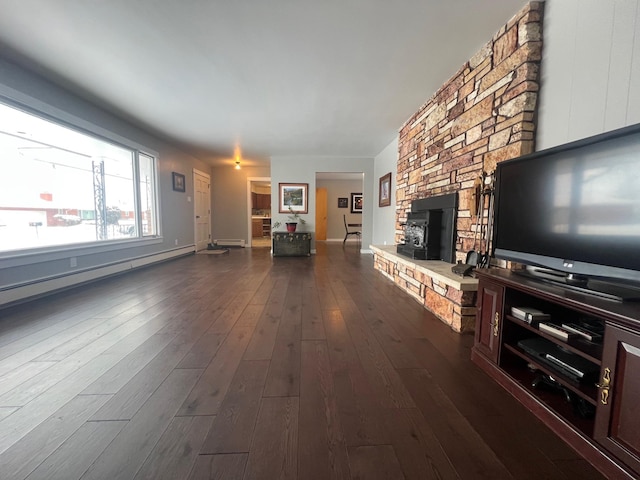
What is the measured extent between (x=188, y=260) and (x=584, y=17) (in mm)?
6016

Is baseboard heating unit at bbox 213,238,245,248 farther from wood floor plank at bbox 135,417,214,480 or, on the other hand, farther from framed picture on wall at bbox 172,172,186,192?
wood floor plank at bbox 135,417,214,480

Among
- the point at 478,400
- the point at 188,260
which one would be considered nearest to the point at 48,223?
the point at 188,260

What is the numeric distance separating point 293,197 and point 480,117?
4.59 meters

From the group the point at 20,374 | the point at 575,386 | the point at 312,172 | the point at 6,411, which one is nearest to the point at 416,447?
the point at 575,386

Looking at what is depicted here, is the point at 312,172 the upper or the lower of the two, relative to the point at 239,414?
upper

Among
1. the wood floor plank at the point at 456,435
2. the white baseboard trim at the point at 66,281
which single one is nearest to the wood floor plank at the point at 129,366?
the wood floor plank at the point at 456,435

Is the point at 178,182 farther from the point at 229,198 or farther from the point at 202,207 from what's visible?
the point at 229,198

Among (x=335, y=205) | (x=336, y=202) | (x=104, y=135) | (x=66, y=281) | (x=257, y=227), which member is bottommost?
(x=66, y=281)

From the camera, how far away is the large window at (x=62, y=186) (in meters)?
2.50

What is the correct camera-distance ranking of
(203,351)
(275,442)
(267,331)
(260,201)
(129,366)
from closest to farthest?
(275,442) < (129,366) < (203,351) < (267,331) < (260,201)

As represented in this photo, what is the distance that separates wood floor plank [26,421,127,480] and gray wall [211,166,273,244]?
6618 millimetres

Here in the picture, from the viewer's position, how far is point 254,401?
48.5 inches

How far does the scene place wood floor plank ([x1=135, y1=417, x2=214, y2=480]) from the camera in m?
0.88

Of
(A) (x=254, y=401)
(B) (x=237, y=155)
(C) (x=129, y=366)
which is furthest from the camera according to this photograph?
(B) (x=237, y=155)
